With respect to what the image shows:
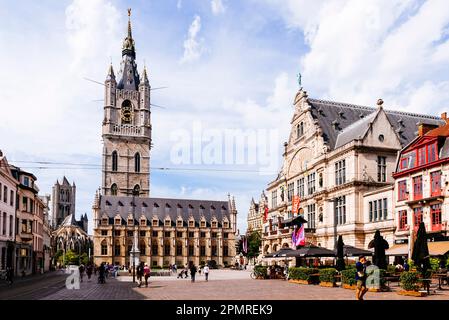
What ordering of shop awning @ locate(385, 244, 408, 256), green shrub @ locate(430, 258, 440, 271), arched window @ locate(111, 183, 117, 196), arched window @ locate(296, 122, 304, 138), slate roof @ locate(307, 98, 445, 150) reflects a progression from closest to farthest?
green shrub @ locate(430, 258, 440, 271) → shop awning @ locate(385, 244, 408, 256) → slate roof @ locate(307, 98, 445, 150) → arched window @ locate(296, 122, 304, 138) → arched window @ locate(111, 183, 117, 196)

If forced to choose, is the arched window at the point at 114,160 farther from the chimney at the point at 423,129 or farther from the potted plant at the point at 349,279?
the potted plant at the point at 349,279

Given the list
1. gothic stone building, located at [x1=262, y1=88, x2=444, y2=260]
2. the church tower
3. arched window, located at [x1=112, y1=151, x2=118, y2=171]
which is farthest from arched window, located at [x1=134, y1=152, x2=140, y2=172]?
gothic stone building, located at [x1=262, y1=88, x2=444, y2=260]

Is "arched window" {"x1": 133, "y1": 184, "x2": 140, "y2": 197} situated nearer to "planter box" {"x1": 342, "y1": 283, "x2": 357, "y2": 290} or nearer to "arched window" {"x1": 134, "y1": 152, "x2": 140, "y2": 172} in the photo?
"arched window" {"x1": 134, "y1": 152, "x2": 140, "y2": 172}

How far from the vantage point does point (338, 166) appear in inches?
2247

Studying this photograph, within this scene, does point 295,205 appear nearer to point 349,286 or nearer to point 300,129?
point 300,129

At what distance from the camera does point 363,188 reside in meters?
53.4

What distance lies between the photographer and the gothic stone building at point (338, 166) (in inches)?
2095

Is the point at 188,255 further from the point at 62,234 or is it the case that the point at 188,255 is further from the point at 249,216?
the point at 62,234

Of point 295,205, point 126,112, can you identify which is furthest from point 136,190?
point 295,205

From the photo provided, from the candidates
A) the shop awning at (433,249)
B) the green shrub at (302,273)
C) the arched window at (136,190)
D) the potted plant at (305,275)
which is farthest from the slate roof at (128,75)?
the potted plant at (305,275)

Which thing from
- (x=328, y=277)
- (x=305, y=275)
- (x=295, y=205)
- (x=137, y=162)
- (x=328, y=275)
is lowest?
(x=305, y=275)

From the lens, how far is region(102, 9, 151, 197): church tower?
5423 inches

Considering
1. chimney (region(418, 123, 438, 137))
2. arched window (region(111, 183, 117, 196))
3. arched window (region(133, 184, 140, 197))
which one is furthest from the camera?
arched window (region(133, 184, 140, 197))

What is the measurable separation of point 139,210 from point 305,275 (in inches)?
3689
